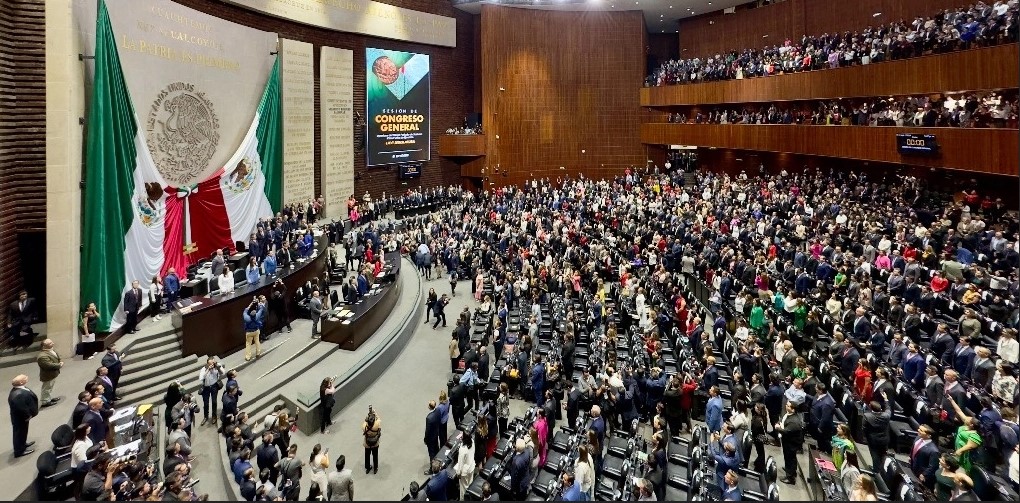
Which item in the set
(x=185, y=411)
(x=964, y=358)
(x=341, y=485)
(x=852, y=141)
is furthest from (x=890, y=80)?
(x=185, y=411)

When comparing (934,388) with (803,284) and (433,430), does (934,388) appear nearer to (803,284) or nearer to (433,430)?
(803,284)

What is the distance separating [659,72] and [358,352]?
2511 centimetres

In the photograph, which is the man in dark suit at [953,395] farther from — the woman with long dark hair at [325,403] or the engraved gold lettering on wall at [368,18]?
the engraved gold lettering on wall at [368,18]

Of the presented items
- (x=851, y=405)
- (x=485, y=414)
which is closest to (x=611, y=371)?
(x=485, y=414)

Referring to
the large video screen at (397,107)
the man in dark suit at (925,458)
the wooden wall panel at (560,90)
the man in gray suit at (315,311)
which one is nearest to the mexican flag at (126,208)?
the man in gray suit at (315,311)

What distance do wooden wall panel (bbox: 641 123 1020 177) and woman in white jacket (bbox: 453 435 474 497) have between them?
12119 millimetres

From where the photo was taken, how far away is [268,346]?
517 inches

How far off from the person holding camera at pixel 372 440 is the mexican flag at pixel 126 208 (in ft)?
21.3

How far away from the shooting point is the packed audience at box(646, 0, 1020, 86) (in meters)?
15.1

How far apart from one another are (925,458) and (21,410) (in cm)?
1121

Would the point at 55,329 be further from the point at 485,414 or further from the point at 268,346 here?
the point at 485,414

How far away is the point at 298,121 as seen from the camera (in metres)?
22.6

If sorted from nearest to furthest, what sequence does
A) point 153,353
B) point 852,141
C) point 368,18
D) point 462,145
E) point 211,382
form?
point 211,382, point 153,353, point 852,141, point 368,18, point 462,145

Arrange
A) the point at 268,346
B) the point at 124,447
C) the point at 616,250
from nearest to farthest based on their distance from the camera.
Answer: the point at 124,447 < the point at 268,346 < the point at 616,250
